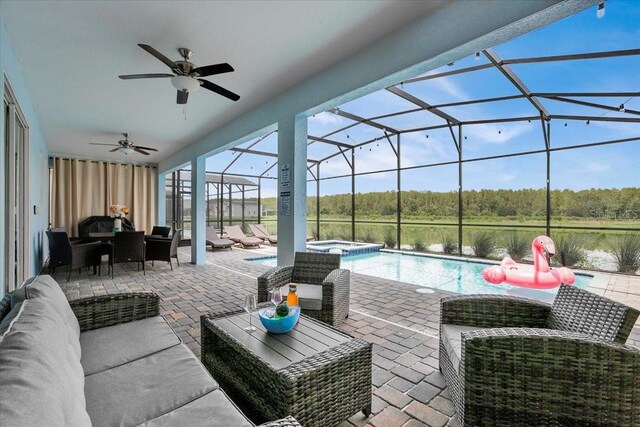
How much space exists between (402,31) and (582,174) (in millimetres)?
6157

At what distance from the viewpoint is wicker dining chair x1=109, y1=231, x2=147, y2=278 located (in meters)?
5.44

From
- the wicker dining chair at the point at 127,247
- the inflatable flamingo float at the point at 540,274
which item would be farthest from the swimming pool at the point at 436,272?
the wicker dining chair at the point at 127,247

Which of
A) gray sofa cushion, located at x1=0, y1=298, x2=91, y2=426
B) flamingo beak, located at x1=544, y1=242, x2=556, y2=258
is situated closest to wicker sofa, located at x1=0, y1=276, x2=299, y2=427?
gray sofa cushion, located at x1=0, y1=298, x2=91, y2=426

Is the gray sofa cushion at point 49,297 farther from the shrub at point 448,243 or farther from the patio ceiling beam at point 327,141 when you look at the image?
the shrub at point 448,243

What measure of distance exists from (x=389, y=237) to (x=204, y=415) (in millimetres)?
8476

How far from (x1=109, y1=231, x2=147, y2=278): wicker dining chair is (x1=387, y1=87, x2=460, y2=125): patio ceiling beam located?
16.8 ft

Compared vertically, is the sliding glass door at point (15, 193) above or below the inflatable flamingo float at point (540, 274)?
above

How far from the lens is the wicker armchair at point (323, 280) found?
272 cm

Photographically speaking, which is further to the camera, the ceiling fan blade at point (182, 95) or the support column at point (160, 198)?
the support column at point (160, 198)

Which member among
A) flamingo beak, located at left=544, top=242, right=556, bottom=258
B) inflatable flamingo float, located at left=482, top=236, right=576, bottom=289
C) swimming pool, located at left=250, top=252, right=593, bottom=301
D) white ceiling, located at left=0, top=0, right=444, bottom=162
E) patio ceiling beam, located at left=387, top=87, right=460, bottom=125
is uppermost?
patio ceiling beam, located at left=387, top=87, right=460, bottom=125

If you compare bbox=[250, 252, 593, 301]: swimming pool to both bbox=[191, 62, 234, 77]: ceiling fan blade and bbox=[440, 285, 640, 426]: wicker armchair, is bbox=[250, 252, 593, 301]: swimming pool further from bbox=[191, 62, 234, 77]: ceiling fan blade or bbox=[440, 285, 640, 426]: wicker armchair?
bbox=[191, 62, 234, 77]: ceiling fan blade

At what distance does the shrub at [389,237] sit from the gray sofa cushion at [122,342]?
25.4ft

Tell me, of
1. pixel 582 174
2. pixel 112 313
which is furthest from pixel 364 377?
pixel 582 174

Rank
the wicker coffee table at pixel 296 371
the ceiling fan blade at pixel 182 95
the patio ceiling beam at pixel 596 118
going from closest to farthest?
the wicker coffee table at pixel 296 371
the ceiling fan blade at pixel 182 95
the patio ceiling beam at pixel 596 118
